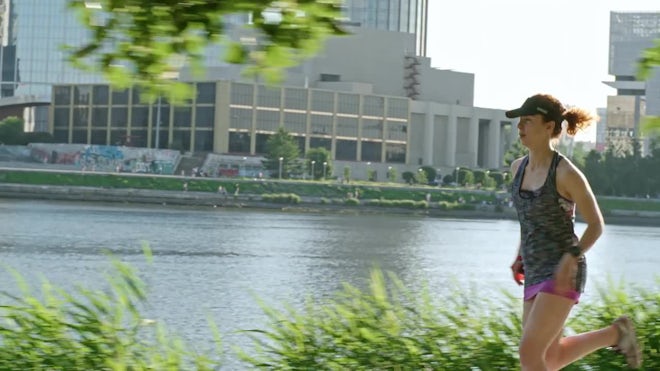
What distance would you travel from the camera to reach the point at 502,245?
68.9m

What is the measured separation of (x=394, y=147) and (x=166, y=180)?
30572 millimetres

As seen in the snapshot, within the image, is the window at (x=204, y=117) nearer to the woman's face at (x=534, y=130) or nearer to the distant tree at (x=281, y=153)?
the distant tree at (x=281, y=153)

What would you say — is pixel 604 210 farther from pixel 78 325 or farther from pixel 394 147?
pixel 78 325

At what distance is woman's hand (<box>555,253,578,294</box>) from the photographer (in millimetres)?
6266

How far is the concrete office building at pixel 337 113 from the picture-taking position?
12669cm

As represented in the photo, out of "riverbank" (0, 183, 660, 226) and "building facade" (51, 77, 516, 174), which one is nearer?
"riverbank" (0, 183, 660, 226)

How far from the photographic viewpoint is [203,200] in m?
113

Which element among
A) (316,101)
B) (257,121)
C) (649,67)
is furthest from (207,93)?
(649,67)

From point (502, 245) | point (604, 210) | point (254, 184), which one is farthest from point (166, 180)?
point (502, 245)

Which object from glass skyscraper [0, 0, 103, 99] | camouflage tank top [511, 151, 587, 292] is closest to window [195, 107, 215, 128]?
glass skyscraper [0, 0, 103, 99]

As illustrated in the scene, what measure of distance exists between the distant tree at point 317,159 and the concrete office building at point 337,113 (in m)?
5.10

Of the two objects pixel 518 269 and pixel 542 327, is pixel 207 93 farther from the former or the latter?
pixel 542 327

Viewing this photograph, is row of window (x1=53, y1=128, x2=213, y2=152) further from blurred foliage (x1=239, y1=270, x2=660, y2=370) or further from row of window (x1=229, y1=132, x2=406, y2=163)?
blurred foliage (x1=239, y1=270, x2=660, y2=370)

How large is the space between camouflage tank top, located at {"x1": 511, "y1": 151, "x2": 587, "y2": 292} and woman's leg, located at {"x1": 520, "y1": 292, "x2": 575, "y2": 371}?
0.13 metres
